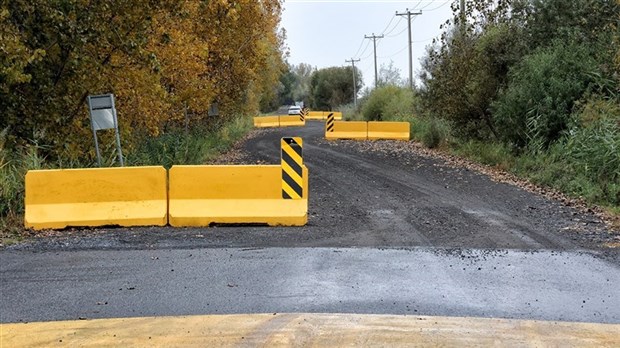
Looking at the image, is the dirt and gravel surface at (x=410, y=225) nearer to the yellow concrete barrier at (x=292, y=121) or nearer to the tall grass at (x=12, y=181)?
the tall grass at (x=12, y=181)

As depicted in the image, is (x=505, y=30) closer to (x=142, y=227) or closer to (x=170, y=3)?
(x=170, y=3)

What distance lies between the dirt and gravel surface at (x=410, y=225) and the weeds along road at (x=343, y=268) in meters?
0.03

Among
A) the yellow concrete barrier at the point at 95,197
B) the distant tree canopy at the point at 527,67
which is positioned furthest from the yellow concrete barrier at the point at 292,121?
the yellow concrete barrier at the point at 95,197

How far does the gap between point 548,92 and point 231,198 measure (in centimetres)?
1034

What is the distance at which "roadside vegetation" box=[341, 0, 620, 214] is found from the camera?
13.2 metres

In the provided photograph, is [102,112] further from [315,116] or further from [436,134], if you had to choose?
[315,116]

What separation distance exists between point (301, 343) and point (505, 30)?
16.8 metres

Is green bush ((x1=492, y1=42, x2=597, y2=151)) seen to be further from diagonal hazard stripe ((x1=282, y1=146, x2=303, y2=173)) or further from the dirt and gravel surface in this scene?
diagonal hazard stripe ((x1=282, y1=146, x2=303, y2=173))

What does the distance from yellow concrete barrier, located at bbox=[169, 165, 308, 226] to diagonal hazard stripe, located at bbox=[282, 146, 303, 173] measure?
135 millimetres

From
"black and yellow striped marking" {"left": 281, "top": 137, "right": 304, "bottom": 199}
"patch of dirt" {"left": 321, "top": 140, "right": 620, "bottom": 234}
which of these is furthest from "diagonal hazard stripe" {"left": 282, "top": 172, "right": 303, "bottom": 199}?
"patch of dirt" {"left": 321, "top": 140, "right": 620, "bottom": 234}

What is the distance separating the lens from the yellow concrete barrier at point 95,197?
28.7 feet

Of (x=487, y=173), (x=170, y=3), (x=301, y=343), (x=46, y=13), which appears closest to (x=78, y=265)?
(x=301, y=343)

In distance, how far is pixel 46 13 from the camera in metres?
11.4

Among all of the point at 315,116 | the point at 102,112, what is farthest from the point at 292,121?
the point at 102,112
